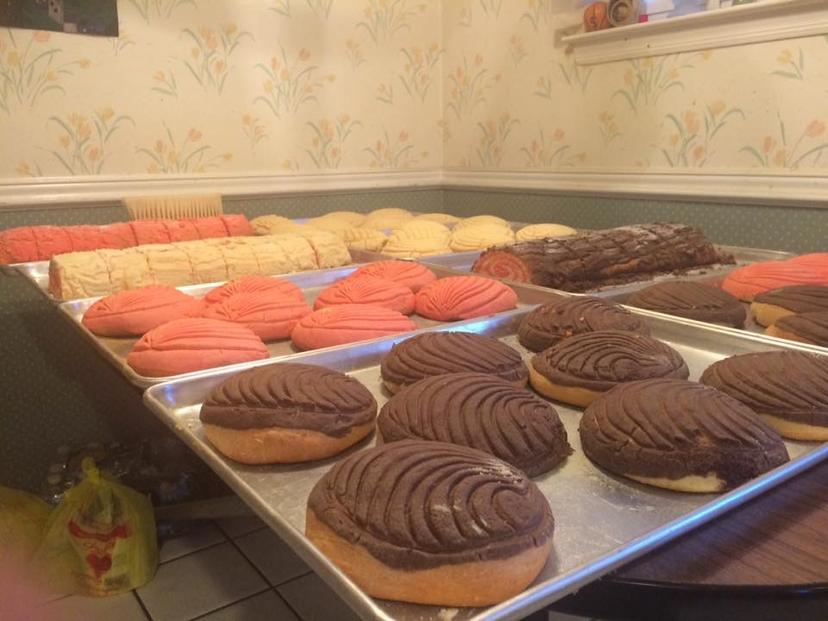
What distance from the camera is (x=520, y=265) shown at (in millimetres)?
1945

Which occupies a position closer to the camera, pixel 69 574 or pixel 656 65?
pixel 69 574

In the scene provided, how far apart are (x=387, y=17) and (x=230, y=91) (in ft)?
3.02

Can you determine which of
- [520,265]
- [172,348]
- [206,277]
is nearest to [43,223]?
[206,277]

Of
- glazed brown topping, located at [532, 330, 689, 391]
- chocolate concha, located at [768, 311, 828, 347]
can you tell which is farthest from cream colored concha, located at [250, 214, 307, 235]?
chocolate concha, located at [768, 311, 828, 347]

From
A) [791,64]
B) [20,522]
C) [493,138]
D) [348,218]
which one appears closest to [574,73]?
[493,138]

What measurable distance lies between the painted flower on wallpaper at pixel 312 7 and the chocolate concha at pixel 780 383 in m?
2.57

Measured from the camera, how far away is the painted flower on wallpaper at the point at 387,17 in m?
3.29

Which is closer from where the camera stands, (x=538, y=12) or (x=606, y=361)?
(x=606, y=361)

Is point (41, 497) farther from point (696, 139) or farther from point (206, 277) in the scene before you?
point (696, 139)

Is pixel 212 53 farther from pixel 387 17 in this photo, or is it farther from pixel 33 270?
pixel 33 270

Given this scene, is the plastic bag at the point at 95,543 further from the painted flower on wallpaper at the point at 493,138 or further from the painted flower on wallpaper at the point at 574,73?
the painted flower on wallpaper at the point at 574,73

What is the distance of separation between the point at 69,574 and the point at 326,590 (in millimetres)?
810

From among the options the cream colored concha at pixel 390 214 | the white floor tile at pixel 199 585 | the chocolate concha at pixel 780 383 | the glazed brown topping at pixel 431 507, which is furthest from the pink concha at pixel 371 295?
the cream colored concha at pixel 390 214

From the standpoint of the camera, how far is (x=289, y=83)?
3094 millimetres
